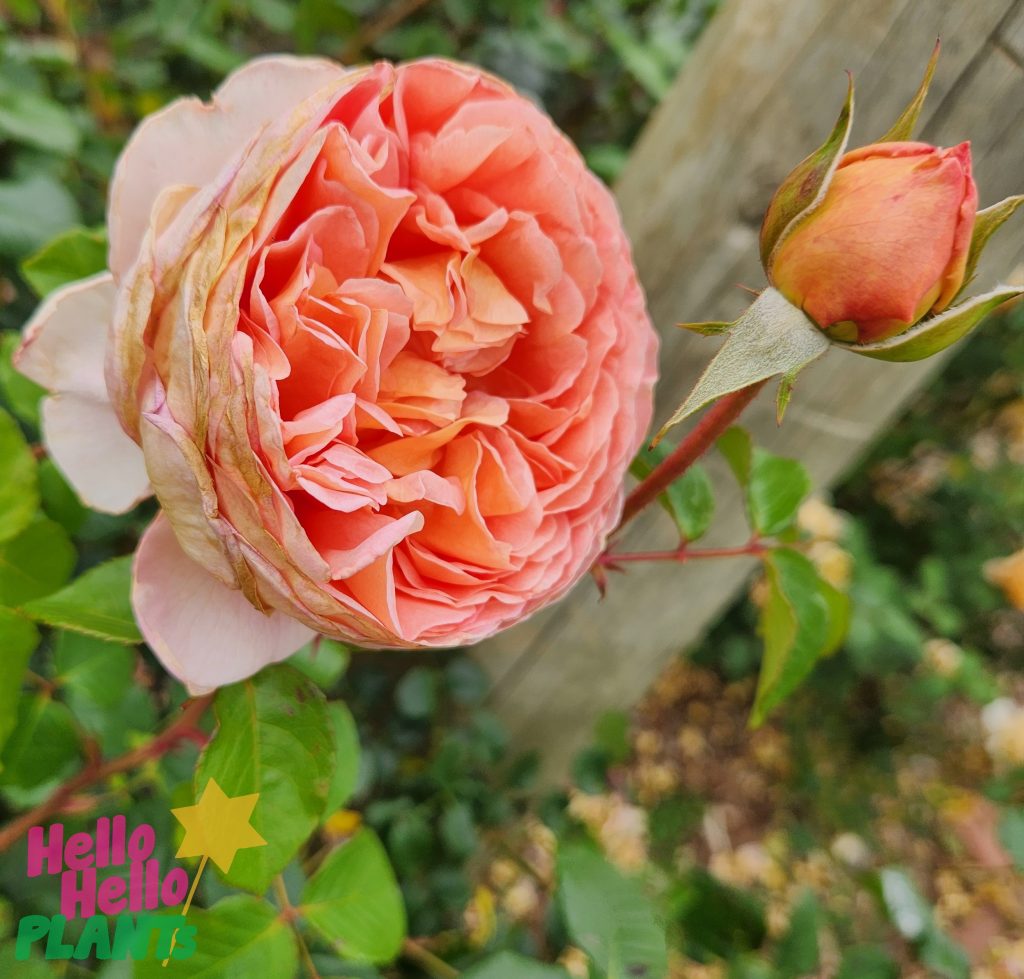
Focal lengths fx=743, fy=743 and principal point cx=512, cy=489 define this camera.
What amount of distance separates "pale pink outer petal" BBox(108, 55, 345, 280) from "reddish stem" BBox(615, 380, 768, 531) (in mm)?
228

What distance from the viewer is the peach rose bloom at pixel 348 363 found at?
282 millimetres

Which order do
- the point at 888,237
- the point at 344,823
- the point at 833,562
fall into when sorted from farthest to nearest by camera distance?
the point at 833,562 → the point at 344,823 → the point at 888,237

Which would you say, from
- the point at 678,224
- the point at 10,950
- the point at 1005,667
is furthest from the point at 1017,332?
the point at 10,950

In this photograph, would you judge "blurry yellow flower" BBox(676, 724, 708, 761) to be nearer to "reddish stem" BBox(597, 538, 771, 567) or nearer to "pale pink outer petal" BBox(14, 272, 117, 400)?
"reddish stem" BBox(597, 538, 771, 567)

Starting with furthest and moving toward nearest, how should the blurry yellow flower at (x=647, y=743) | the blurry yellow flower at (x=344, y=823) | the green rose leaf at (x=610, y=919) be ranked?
the blurry yellow flower at (x=647, y=743), the blurry yellow flower at (x=344, y=823), the green rose leaf at (x=610, y=919)

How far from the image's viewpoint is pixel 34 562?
0.44 meters

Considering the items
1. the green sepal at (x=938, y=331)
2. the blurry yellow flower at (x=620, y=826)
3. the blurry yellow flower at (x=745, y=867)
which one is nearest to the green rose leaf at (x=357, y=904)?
the green sepal at (x=938, y=331)

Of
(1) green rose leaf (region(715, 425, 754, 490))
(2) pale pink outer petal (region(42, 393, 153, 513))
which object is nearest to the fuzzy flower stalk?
(1) green rose leaf (region(715, 425, 754, 490))

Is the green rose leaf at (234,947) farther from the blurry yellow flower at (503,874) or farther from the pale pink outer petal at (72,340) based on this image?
the blurry yellow flower at (503,874)

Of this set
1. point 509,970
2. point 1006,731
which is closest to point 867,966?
point 509,970

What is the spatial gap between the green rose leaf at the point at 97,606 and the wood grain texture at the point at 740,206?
Result: 1.55ft

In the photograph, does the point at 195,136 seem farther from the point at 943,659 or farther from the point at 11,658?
the point at 943,659

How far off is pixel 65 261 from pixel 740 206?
0.48m

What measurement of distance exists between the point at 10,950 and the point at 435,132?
47 centimetres
